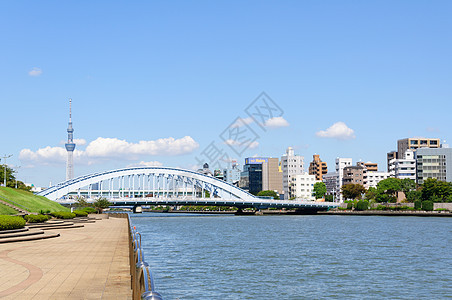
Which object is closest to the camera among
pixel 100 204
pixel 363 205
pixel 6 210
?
pixel 6 210

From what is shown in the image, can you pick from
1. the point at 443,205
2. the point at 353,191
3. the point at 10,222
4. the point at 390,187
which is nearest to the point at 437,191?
the point at 443,205

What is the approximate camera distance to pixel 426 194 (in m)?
136

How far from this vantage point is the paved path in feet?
48.2

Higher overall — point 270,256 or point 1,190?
point 1,190

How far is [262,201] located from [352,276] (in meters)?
115

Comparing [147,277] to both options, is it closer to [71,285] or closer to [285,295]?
[71,285]

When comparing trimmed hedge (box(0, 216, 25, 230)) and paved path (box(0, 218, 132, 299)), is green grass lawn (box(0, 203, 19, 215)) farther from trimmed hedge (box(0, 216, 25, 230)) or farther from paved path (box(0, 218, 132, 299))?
paved path (box(0, 218, 132, 299))

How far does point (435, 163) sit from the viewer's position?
180m

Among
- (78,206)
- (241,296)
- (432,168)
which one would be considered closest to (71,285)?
(241,296)

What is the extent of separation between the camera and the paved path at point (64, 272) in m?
14.7

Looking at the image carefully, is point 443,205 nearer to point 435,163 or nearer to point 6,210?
point 435,163

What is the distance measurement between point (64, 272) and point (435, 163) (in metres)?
179

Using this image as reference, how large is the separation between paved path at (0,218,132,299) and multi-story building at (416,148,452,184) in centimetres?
16759

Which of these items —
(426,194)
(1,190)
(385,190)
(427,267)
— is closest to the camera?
(427,267)
